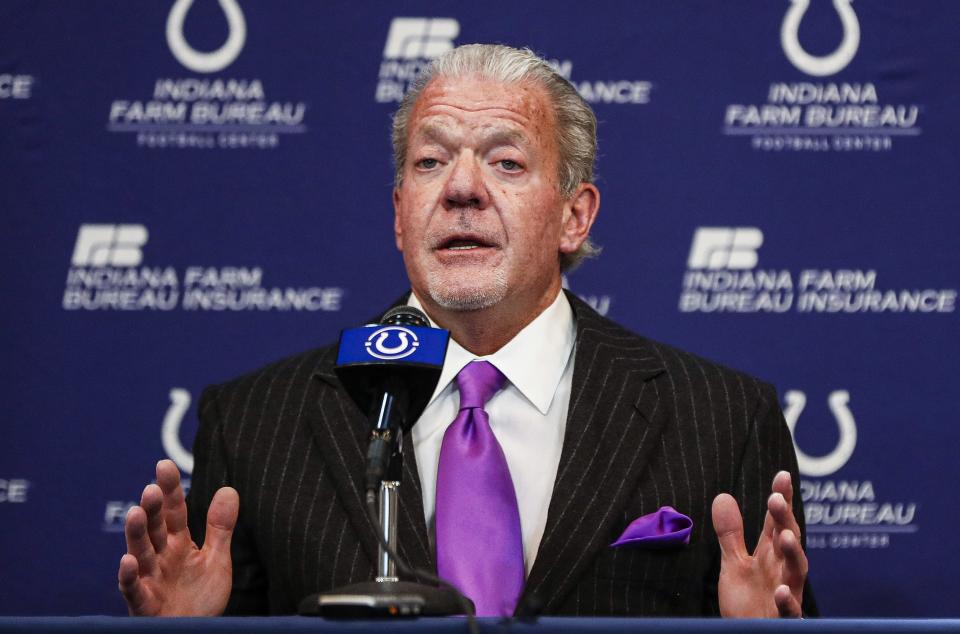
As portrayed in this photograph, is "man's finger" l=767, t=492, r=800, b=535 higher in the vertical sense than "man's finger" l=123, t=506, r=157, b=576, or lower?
higher

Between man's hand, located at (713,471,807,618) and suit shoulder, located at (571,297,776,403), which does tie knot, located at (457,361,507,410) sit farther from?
man's hand, located at (713,471,807,618)

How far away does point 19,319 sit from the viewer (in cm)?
290

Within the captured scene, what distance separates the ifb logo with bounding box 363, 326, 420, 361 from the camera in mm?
1374

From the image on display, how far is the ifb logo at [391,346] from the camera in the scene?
4.51ft

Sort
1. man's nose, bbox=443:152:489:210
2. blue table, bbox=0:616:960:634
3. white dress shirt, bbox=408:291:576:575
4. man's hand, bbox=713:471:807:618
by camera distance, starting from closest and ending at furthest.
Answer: blue table, bbox=0:616:960:634 < man's hand, bbox=713:471:807:618 < white dress shirt, bbox=408:291:576:575 < man's nose, bbox=443:152:489:210

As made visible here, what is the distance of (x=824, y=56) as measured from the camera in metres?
2.91

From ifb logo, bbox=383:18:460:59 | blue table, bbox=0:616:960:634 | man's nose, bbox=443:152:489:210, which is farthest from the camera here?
ifb logo, bbox=383:18:460:59

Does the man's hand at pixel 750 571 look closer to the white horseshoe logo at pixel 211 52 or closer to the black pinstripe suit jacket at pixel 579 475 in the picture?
the black pinstripe suit jacket at pixel 579 475

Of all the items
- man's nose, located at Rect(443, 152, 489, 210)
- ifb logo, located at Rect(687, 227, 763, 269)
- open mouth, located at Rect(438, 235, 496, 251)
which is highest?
ifb logo, located at Rect(687, 227, 763, 269)

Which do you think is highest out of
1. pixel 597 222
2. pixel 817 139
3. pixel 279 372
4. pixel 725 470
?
pixel 817 139

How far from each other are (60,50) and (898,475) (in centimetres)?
228

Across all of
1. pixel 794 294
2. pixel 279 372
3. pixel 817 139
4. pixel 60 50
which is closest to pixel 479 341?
pixel 279 372

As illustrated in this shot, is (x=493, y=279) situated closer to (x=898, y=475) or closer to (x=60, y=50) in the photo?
(x=898, y=475)

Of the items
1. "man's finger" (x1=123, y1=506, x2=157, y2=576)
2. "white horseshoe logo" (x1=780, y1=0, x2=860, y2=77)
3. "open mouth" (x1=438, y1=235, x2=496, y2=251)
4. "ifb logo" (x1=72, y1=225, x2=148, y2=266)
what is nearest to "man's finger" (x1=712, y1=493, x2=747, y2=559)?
"open mouth" (x1=438, y1=235, x2=496, y2=251)
